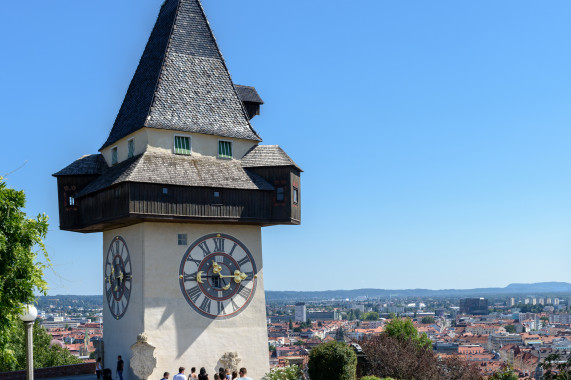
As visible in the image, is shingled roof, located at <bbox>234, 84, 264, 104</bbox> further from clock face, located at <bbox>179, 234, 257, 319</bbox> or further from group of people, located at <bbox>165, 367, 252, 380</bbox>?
group of people, located at <bbox>165, 367, 252, 380</bbox>

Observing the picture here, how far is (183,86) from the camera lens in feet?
88.1

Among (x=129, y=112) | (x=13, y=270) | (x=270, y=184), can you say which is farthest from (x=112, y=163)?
(x=13, y=270)

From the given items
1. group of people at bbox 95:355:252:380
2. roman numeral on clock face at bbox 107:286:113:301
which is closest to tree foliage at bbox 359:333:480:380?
group of people at bbox 95:355:252:380

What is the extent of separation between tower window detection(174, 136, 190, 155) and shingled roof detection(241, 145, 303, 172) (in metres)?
2.11

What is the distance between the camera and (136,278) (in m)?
24.7

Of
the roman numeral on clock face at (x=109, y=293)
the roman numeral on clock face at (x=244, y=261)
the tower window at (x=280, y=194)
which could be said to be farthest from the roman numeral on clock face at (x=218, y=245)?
the roman numeral on clock face at (x=109, y=293)

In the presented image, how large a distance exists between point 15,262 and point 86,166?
938 cm

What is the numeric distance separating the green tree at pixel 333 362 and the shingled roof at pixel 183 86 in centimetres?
817

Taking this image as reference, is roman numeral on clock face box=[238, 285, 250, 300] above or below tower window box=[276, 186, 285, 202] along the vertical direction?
below

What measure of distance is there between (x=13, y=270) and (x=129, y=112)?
33.6 ft

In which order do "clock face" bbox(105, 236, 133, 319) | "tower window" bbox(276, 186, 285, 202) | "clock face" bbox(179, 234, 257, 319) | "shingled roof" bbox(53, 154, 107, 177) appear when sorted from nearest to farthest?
"clock face" bbox(179, 234, 257, 319), "clock face" bbox(105, 236, 133, 319), "tower window" bbox(276, 186, 285, 202), "shingled roof" bbox(53, 154, 107, 177)

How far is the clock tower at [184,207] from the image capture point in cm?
2420

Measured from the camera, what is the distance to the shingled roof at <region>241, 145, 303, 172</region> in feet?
86.6

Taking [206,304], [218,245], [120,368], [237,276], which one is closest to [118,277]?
[120,368]
